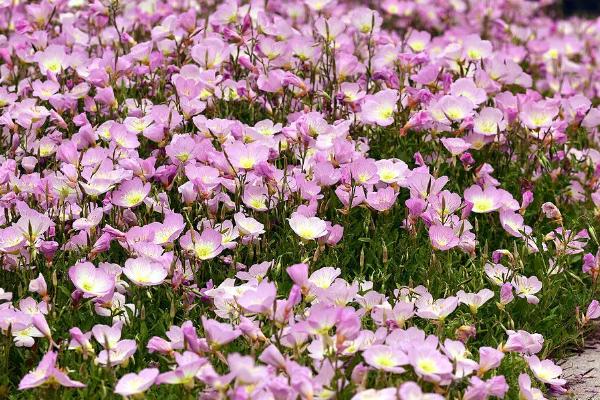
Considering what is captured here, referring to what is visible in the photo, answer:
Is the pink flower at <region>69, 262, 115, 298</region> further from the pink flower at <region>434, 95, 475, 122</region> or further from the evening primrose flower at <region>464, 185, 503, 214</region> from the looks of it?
the pink flower at <region>434, 95, 475, 122</region>

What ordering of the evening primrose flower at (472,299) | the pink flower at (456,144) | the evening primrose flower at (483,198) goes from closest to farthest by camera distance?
the evening primrose flower at (472,299) < the evening primrose flower at (483,198) < the pink flower at (456,144)

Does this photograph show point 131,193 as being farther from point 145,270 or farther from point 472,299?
point 472,299

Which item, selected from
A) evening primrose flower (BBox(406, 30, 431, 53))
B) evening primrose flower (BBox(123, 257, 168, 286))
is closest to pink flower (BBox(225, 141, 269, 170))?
evening primrose flower (BBox(123, 257, 168, 286))

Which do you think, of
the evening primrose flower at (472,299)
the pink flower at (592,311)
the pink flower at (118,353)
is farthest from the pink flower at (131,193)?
the pink flower at (592,311)

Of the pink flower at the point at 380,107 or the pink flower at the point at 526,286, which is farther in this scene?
the pink flower at the point at 380,107

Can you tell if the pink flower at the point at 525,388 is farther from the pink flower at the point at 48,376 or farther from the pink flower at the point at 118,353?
the pink flower at the point at 48,376

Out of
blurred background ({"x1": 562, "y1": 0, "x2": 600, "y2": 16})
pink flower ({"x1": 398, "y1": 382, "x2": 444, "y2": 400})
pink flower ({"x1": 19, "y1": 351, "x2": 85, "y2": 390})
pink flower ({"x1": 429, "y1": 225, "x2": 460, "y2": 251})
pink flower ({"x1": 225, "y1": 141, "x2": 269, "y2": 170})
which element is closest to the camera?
pink flower ({"x1": 398, "y1": 382, "x2": 444, "y2": 400})
